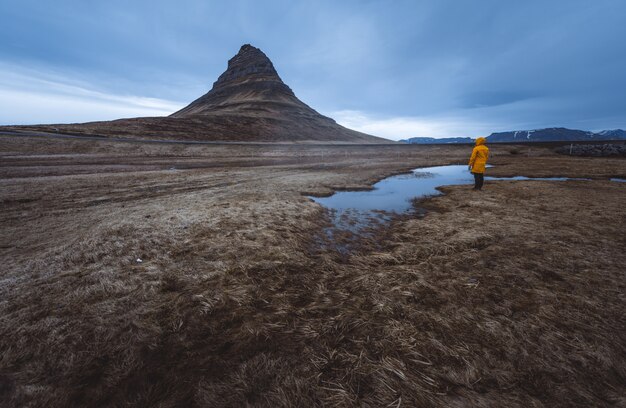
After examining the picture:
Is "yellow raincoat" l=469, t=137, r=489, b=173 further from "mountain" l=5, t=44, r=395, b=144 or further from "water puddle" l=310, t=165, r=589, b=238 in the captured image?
"mountain" l=5, t=44, r=395, b=144

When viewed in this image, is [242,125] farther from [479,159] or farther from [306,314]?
[306,314]

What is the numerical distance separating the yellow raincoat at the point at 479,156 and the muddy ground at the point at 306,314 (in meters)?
5.91

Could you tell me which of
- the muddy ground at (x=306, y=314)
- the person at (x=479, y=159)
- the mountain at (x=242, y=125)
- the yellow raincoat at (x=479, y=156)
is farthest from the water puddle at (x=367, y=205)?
the mountain at (x=242, y=125)

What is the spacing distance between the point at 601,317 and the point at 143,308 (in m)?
6.94

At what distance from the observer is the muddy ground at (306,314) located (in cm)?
263

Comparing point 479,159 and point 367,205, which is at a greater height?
point 479,159

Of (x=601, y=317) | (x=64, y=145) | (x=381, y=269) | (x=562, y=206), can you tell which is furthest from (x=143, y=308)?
(x=64, y=145)

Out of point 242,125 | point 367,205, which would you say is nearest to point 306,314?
point 367,205

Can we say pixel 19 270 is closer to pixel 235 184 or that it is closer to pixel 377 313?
pixel 377 313

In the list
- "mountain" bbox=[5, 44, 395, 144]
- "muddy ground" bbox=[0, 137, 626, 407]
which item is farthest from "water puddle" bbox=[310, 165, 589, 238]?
"mountain" bbox=[5, 44, 395, 144]

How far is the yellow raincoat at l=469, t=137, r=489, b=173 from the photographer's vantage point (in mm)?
12955

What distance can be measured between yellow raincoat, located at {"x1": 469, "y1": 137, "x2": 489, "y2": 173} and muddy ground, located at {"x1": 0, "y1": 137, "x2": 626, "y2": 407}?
5914 mm

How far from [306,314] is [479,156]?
1374cm

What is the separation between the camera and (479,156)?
1323 cm
